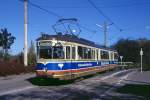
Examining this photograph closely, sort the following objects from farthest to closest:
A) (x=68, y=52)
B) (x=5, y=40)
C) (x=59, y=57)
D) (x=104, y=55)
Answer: (x=5, y=40), (x=104, y=55), (x=68, y=52), (x=59, y=57)

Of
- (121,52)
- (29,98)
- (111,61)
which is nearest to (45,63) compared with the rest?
(29,98)

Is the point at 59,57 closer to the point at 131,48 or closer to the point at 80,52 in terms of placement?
the point at 80,52

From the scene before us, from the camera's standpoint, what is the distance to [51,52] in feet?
83.7

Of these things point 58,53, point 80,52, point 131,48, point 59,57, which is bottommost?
point 59,57

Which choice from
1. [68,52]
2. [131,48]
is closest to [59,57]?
Result: [68,52]

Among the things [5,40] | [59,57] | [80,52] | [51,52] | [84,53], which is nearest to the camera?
[51,52]

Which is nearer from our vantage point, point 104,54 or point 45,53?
point 45,53

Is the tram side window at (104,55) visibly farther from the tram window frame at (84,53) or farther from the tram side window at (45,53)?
the tram side window at (45,53)

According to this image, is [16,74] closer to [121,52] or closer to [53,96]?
[53,96]

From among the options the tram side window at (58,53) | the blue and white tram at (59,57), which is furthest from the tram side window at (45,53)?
the tram side window at (58,53)

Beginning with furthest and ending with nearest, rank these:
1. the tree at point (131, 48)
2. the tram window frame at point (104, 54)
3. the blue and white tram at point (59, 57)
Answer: the tree at point (131, 48)
the tram window frame at point (104, 54)
the blue and white tram at point (59, 57)

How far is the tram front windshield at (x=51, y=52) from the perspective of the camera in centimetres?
2550

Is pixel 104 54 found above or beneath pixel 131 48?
beneath

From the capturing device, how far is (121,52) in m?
99.0
